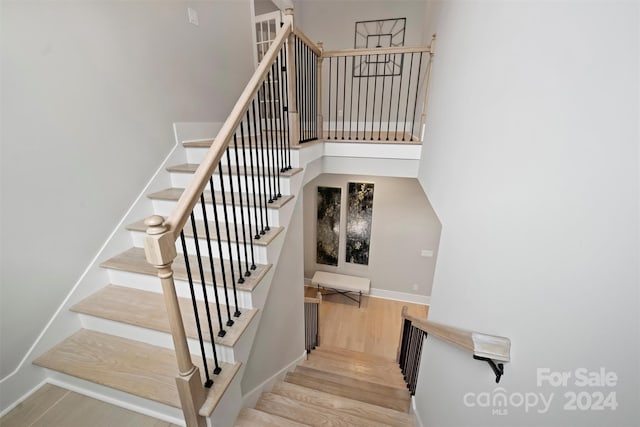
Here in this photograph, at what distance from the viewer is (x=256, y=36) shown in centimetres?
351

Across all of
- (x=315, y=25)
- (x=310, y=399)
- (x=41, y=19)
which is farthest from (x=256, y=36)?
(x=310, y=399)

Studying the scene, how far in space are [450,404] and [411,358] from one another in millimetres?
1480

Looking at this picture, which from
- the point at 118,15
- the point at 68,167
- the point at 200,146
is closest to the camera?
the point at 68,167

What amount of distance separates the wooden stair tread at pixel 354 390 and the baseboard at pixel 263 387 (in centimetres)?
10

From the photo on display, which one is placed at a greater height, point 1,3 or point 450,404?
point 1,3

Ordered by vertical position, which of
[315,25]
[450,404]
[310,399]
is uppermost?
[315,25]

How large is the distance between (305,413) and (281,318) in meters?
0.68

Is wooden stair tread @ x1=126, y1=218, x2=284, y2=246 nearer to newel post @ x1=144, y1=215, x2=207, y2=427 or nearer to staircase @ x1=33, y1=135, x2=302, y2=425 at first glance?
staircase @ x1=33, y1=135, x2=302, y2=425

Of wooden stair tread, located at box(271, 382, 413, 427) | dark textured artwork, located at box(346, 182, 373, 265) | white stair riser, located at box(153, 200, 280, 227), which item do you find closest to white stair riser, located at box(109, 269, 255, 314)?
white stair riser, located at box(153, 200, 280, 227)

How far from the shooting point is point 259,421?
149 cm

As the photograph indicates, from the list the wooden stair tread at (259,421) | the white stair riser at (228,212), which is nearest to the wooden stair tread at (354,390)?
the wooden stair tread at (259,421)

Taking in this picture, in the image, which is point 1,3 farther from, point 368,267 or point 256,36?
point 368,267

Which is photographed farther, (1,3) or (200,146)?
(200,146)

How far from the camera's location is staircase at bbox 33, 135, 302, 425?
1.29m
